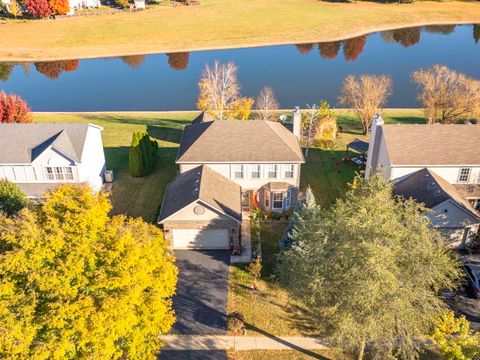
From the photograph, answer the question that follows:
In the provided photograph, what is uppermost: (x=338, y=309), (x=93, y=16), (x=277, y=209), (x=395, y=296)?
(x=93, y=16)

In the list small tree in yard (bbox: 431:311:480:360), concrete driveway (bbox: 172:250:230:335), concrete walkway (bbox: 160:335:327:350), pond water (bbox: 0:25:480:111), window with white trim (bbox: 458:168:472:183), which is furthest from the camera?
pond water (bbox: 0:25:480:111)

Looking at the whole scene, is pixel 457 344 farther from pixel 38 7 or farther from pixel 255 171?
pixel 38 7

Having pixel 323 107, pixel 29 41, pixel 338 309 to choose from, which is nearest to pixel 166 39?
pixel 29 41

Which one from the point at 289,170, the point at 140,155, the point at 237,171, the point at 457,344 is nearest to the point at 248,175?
the point at 237,171

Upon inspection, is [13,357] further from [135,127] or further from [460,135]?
[135,127]

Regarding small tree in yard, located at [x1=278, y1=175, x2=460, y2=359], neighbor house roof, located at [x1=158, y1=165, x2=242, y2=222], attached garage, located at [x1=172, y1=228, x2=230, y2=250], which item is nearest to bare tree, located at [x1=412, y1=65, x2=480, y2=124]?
neighbor house roof, located at [x1=158, y1=165, x2=242, y2=222]

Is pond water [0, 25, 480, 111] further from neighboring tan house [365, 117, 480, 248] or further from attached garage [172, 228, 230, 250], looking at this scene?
attached garage [172, 228, 230, 250]
